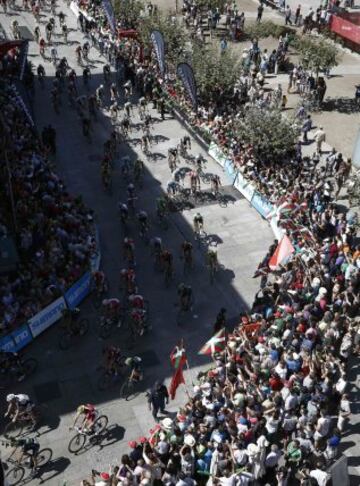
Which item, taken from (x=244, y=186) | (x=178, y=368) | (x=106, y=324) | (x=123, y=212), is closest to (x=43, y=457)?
(x=178, y=368)

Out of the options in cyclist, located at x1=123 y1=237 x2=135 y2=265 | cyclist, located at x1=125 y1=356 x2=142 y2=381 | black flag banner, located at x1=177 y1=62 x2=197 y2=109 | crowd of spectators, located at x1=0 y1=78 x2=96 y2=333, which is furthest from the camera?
black flag banner, located at x1=177 y1=62 x2=197 y2=109

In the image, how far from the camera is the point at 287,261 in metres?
22.0

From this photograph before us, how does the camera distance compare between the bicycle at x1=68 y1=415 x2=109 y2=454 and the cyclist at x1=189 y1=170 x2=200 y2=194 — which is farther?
the cyclist at x1=189 y1=170 x2=200 y2=194

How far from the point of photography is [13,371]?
19078 mm

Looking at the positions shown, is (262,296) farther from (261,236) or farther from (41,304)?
(41,304)

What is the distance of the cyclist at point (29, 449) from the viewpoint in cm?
1606

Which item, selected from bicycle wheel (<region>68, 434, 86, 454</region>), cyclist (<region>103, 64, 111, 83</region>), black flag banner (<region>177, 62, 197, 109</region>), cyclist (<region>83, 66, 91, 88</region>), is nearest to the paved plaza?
bicycle wheel (<region>68, 434, 86, 454</region>)

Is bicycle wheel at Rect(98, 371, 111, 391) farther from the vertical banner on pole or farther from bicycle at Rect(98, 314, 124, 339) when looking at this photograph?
the vertical banner on pole

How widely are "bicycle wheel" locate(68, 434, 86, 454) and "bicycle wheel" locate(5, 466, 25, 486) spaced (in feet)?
4.53

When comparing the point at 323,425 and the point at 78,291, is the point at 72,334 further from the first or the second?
the point at 323,425

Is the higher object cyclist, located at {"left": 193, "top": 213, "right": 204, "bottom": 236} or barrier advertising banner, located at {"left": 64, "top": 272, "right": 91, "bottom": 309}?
cyclist, located at {"left": 193, "top": 213, "right": 204, "bottom": 236}

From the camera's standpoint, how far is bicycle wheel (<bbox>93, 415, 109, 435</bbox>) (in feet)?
57.5

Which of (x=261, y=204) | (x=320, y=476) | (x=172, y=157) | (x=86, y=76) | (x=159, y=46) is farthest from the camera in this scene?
(x=86, y=76)

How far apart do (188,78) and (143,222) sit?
10.1m
